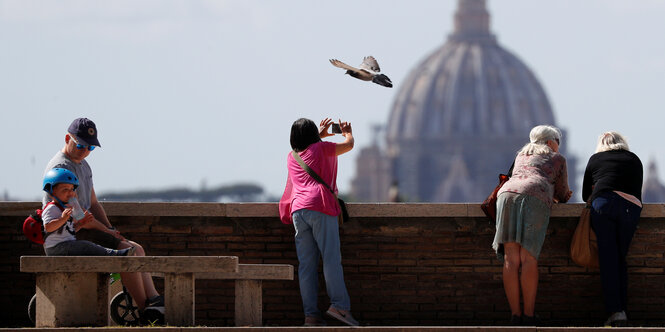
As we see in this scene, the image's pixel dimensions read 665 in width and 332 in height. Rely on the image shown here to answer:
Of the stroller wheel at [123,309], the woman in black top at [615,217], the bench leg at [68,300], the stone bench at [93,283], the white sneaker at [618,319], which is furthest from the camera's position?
the woman in black top at [615,217]

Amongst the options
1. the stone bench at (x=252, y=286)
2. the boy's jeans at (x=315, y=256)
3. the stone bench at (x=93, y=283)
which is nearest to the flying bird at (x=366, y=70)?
the boy's jeans at (x=315, y=256)

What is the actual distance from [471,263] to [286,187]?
1.60m

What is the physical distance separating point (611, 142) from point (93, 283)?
12.2 feet

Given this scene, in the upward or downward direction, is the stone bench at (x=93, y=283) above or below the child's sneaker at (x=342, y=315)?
above

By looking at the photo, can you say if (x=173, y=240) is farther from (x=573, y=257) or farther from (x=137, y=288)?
(x=573, y=257)

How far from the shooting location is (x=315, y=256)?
36.0ft

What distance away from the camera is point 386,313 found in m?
11.9

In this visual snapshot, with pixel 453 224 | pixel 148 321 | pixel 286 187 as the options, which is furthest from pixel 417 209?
pixel 148 321

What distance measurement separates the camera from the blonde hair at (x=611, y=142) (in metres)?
11.3

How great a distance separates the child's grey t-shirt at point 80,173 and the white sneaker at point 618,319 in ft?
11.6

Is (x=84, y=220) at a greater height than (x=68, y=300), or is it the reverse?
(x=84, y=220)

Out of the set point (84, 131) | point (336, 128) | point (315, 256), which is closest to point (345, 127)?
point (336, 128)

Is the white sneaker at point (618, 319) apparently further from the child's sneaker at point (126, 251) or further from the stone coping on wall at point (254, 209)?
the child's sneaker at point (126, 251)

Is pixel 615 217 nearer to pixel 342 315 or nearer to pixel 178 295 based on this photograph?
pixel 342 315
